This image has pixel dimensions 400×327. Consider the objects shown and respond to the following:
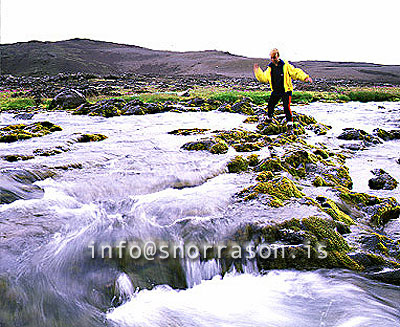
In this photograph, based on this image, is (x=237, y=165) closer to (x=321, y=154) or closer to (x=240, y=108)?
(x=321, y=154)

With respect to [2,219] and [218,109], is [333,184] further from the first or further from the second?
[218,109]

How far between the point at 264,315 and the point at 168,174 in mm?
3500

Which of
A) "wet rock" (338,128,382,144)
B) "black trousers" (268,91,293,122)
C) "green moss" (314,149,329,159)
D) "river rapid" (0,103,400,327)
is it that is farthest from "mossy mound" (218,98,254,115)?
"river rapid" (0,103,400,327)

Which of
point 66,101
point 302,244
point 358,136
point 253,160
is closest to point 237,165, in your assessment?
point 253,160

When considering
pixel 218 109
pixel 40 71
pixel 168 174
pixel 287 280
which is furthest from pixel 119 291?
pixel 40 71

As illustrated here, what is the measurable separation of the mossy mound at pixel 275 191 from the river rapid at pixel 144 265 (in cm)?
24

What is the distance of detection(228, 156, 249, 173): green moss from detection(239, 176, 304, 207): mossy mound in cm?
142

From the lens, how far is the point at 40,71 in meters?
50.5

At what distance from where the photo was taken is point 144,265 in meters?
3.44

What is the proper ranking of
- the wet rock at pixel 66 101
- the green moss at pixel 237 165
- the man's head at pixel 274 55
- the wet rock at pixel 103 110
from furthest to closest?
1. the wet rock at pixel 66 101
2. the wet rock at pixel 103 110
3. the man's head at pixel 274 55
4. the green moss at pixel 237 165

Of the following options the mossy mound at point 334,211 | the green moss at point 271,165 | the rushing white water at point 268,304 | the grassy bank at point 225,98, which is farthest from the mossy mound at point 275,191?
the grassy bank at point 225,98

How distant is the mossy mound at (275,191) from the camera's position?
4.52 m

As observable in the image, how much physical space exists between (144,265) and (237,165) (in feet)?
11.7

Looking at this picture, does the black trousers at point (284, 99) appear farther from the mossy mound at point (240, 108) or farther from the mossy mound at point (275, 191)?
the mossy mound at point (275, 191)
